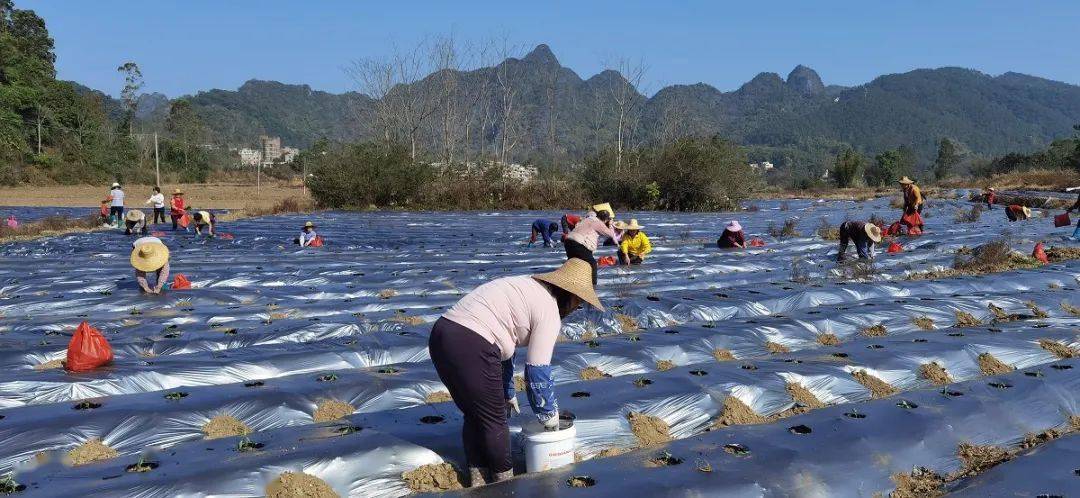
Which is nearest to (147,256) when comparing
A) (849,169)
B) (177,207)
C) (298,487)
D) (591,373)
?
(591,373)

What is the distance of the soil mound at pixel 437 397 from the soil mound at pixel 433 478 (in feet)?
4.00

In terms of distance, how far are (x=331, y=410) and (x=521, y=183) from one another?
91.0 ft

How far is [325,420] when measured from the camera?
4590 mm

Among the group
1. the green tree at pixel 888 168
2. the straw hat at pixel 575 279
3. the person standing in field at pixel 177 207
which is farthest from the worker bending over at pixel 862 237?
the green tree at pixel 888 168

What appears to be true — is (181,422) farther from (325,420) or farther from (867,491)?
(867,491)

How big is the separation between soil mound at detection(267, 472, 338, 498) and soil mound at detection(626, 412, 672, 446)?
1.71 meters

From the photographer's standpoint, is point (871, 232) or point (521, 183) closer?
point (871, 232)

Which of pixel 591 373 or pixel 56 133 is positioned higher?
pixel 56 133

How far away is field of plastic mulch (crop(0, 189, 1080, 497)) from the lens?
368 centimetres

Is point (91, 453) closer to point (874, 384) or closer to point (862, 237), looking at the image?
point (874, 384)

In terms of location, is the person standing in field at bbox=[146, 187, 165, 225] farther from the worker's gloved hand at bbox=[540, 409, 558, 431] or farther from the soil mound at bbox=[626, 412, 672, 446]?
the worker's gloved hand at bbox=[540, 409, 558, 431]

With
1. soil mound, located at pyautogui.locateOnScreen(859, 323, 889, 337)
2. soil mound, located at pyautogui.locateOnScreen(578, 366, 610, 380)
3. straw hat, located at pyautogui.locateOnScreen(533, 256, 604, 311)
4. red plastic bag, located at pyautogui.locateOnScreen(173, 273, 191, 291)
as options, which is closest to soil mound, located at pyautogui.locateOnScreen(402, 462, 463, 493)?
straw hat, located at pyautogui.locateOnScreen(533, 256, 604, 311)

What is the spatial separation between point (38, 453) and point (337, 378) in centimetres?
178

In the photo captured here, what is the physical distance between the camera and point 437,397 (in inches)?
199
